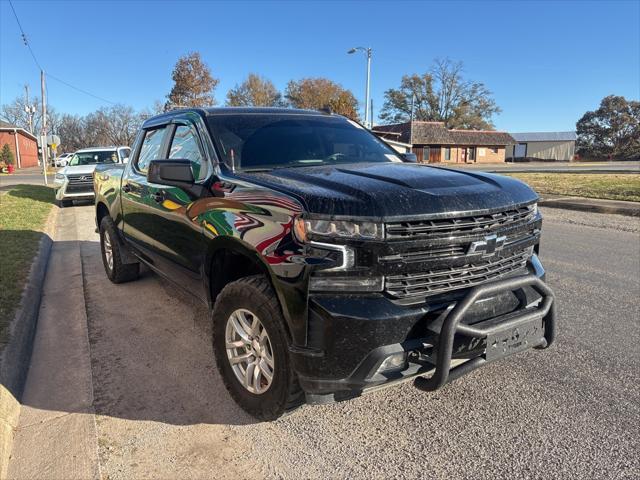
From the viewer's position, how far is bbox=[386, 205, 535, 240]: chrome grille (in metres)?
2.41

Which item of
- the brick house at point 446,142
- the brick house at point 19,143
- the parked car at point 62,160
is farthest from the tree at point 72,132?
the brick house at point 446,142

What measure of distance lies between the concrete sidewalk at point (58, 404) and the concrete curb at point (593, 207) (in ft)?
38.8

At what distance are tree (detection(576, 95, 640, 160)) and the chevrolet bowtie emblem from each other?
9059 centimetres

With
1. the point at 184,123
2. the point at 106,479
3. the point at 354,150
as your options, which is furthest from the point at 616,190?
the point at 106,479

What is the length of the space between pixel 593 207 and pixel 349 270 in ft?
40.3

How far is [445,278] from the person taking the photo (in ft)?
8.38

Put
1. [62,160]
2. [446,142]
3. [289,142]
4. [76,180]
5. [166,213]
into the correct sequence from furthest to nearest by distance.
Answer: [446,142], [62,160], [76,180], [166,213], [289,142]

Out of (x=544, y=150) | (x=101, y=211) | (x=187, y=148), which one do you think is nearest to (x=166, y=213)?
(x=187, y=148)

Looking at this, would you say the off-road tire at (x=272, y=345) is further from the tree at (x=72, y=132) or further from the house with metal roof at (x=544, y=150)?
the tree at (x=72, y=132)

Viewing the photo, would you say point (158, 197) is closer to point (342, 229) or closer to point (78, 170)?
point (342, 229)

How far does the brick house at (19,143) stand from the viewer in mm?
54156

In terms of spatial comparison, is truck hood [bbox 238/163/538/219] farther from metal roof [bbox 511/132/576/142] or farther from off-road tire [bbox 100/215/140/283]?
metal roof [bbox 511/132/576/142]

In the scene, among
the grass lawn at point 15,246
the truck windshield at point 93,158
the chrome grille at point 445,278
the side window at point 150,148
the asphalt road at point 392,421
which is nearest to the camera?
the chrome grille at point 445,278

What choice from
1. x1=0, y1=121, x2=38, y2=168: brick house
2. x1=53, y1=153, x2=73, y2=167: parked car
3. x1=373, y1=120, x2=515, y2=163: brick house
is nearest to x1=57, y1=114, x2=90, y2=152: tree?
x1=0, y1=121, x2=38, y2=168: brick house
